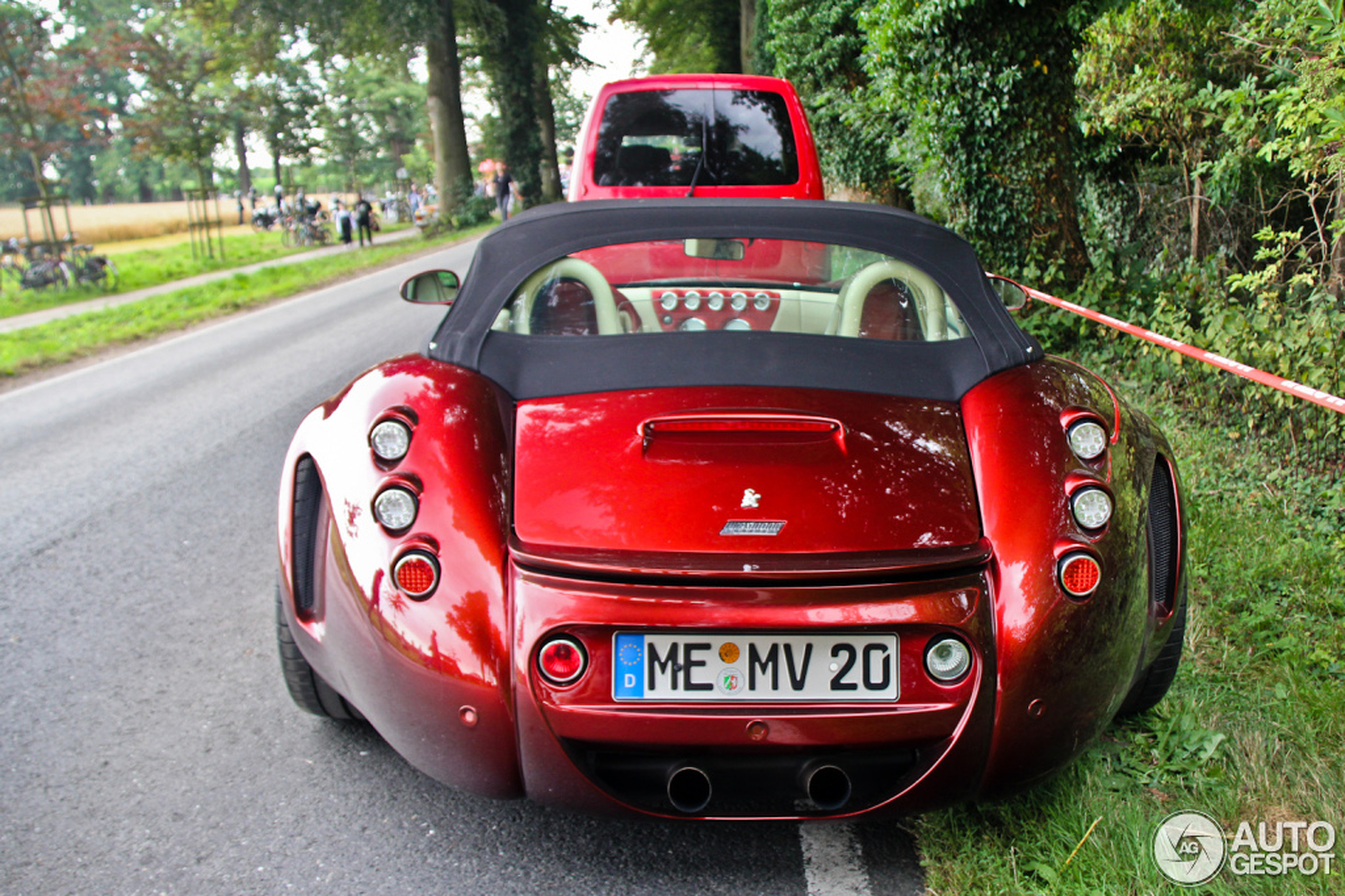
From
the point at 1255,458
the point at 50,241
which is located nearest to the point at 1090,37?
the point at 1255,458

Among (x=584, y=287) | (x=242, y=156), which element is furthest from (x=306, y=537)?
(x=242, y=156)

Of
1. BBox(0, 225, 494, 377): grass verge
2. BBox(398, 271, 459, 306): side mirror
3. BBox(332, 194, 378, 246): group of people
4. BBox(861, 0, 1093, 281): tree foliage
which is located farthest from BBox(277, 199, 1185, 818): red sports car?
BBox(332, 194, 378, 246): group of people

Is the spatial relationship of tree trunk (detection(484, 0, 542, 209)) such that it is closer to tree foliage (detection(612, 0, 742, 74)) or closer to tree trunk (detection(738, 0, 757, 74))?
tree foliage (detection(612, 0, 742, 74))

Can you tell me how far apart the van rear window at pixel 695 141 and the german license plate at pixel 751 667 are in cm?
457

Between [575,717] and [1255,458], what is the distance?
405cm

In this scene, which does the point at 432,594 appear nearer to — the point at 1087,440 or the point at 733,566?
the point at 733,566

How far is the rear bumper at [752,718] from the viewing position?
2.01 m

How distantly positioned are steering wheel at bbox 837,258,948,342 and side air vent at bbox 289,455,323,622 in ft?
4.72

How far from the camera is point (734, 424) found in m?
2.34

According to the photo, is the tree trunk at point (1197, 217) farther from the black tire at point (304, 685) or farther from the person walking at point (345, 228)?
the person walking at point (345, 228)

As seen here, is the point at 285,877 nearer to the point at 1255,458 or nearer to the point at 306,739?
the point at 306,739

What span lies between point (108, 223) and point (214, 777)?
5139cm

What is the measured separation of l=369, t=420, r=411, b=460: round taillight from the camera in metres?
2.30
